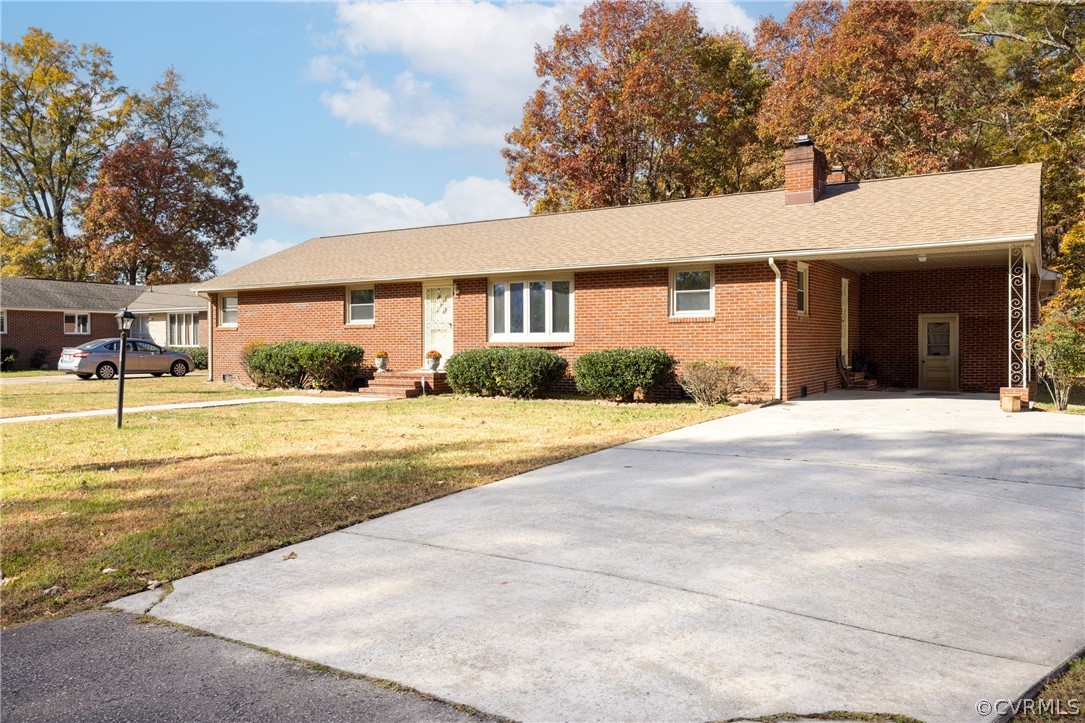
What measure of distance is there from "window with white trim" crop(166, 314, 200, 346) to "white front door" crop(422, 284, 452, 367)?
20285 mm

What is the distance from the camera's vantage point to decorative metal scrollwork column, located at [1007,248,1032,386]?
13555mm

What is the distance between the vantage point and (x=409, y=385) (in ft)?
60.2

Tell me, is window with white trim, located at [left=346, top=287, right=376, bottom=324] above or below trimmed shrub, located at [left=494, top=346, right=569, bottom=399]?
above

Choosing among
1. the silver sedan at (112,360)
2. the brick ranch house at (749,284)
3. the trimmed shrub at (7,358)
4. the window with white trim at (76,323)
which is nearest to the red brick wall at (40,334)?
the window with white trim at (76,323)

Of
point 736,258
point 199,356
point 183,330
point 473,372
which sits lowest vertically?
point 473,372

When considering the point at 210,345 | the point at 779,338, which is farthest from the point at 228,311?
the point at 779,338

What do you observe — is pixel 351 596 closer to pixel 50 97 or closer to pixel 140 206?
pixel 140 206

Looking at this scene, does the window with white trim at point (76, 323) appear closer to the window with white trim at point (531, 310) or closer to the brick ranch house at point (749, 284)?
the brick ranch house at point (749, 284)

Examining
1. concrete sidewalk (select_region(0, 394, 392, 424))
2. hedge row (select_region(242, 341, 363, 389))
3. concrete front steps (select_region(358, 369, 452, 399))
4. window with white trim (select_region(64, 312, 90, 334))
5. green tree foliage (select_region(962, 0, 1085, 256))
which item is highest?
green tree foliage (select_region(962, 0, 1085, 256))

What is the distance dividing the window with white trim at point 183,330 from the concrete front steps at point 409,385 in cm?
2045

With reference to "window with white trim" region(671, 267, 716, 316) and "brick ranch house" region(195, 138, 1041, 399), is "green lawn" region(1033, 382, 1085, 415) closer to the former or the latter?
"brick ranch house" region(195, 138, 1041, 399)

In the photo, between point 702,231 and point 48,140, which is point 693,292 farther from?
point 48,140

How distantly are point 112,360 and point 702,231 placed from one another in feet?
68.2

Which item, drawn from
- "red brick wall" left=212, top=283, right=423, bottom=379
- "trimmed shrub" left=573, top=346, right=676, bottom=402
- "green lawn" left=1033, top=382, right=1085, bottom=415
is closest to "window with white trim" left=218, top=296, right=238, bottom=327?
"red brick wall" left=212, top=283, right=423, bottom=379
